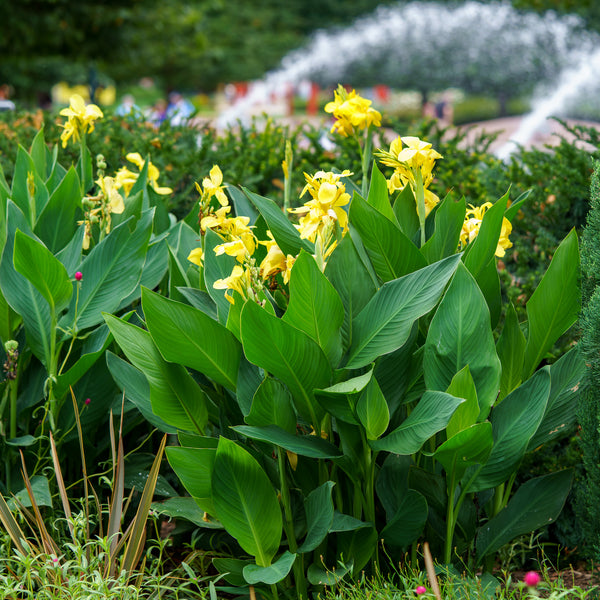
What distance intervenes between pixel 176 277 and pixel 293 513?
864 millimetres

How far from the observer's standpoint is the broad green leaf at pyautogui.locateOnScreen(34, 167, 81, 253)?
2977 mm

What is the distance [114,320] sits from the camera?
90.7 inches

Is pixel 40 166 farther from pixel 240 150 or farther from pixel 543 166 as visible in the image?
pixel 543 166

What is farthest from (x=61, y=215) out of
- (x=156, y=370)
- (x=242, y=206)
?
(x=156, y=370)

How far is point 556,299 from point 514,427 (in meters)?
0.41

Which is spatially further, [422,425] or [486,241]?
[486,241]

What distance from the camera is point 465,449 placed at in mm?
2115

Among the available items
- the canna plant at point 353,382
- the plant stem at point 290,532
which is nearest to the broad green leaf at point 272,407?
the canna plant at point 353,382

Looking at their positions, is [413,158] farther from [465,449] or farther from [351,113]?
[465,449]

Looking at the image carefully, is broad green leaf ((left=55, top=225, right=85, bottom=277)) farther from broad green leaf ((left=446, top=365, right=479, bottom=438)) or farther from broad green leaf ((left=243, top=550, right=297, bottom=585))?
broad green leaf ((left=446, top=365, right=479, bottom=438))

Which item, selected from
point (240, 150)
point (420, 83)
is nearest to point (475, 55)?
point (420, 83)

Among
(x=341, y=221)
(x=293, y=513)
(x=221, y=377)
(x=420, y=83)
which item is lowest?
(x=420, y=83)

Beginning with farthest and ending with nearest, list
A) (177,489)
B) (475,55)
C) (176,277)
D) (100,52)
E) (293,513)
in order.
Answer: (475,55), (100,52), (177,489), (176,277), (293,513)

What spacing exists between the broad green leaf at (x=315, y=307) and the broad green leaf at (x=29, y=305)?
95cm
